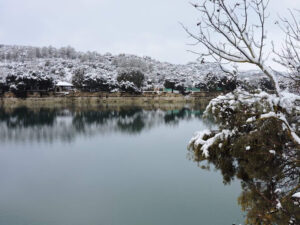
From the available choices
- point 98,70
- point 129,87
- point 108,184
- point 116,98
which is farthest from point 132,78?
point 108,184

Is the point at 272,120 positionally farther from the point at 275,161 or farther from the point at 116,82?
the point at 116,82

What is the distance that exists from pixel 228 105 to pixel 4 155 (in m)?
11.7

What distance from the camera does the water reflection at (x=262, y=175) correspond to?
8.27 ft

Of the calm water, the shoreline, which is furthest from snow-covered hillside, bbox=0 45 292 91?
the calm water

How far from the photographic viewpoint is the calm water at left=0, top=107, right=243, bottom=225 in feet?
20.5

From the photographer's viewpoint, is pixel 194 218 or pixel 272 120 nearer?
pixel 272 120

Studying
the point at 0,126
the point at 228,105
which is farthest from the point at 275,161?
the point at 0,126

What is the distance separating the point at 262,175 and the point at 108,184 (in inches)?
248

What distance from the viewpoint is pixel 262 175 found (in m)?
2.77

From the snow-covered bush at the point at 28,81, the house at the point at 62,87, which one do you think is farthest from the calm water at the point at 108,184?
the house at the point at 62,87

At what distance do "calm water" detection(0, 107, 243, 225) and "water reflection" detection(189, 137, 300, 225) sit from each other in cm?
60

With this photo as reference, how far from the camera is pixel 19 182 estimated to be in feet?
28.6

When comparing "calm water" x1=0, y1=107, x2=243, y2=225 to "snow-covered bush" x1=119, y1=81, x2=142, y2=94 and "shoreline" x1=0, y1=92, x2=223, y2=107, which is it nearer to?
"shoreline" x1=0, y1=92, x2=223, y2=107

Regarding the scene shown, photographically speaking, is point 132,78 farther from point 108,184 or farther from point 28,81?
point 108,184
